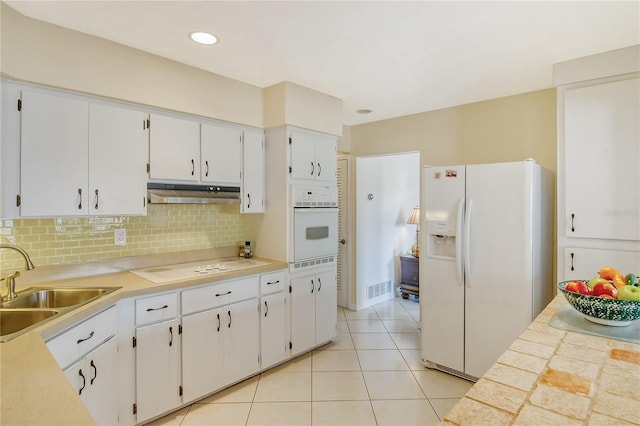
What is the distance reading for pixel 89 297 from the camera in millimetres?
2113

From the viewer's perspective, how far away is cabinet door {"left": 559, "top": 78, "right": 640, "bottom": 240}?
236cm

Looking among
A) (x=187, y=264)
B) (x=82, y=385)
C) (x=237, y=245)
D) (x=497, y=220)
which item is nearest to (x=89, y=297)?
(x=82, y=385)

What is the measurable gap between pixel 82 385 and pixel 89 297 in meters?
0.54

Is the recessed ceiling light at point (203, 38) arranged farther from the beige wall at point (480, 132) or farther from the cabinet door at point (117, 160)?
the beige wall at point (480, 132)

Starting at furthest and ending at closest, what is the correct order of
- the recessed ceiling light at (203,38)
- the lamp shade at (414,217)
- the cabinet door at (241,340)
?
the lamp shade at (414,217)
the cabinet door at (241,340)
the recessed ceiling light at (203,38)

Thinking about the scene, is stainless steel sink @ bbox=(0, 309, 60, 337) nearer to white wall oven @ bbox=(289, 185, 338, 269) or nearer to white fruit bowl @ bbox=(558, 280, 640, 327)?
white wall oven @ bbox=(289, 185, 338, 269)

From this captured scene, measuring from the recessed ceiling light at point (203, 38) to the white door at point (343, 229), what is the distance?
8.62 ft

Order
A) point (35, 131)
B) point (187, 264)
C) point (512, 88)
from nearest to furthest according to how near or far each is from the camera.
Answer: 1. point (35, 131)
2. point (187, 264)
3. point (512, 88)

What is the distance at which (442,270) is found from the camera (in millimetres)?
2939

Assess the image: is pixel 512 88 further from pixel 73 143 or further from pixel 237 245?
pixel 73 143

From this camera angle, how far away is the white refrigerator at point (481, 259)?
2.56m

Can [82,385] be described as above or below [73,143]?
below

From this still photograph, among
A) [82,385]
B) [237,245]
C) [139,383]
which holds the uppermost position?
[237,245]

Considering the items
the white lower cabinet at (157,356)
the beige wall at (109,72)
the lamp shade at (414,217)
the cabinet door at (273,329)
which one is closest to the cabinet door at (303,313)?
the cabinet door at (273,329)
